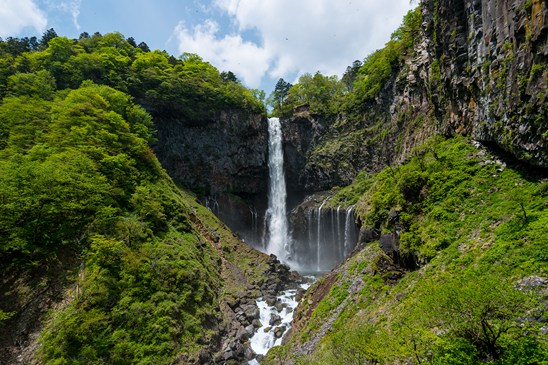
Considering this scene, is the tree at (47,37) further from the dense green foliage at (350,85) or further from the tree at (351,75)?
the tree at (351,75)

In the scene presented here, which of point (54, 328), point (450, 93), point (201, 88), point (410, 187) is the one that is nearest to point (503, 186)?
point (410, 187)

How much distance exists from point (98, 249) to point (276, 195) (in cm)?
3147

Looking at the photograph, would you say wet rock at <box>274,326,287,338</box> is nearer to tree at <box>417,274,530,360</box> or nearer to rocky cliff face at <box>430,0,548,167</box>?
tree at <box>417,274,530,360</box>

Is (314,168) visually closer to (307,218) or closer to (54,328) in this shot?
(307,218)

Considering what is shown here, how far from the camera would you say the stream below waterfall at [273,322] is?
62.1 ft

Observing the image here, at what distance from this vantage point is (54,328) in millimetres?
13672

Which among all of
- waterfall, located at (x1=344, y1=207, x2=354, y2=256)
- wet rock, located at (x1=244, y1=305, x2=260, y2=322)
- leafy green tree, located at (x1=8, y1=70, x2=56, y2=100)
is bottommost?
wet rock, located at (x1=244, y1=305, x2=260, y2=322)

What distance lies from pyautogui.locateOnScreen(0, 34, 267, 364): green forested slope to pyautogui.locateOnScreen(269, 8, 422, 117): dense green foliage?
2803 centimetres

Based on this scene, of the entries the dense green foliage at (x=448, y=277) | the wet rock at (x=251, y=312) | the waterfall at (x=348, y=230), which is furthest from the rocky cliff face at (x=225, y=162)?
the dense green foliage at (x=448, y=277)

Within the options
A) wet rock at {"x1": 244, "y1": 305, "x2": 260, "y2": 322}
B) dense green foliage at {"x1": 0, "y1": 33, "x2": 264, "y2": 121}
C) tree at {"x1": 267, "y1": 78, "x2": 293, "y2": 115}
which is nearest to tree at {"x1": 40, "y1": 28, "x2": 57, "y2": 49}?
dense green foliage at {"x1": 0, "y1": 33, "x2": 264, "y2": 121}

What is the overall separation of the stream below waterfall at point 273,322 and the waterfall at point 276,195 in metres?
16.8

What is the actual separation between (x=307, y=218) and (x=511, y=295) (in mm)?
33434

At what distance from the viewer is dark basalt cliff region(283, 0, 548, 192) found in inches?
416

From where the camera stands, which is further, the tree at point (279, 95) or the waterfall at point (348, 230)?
the tree at point (279, 95)
